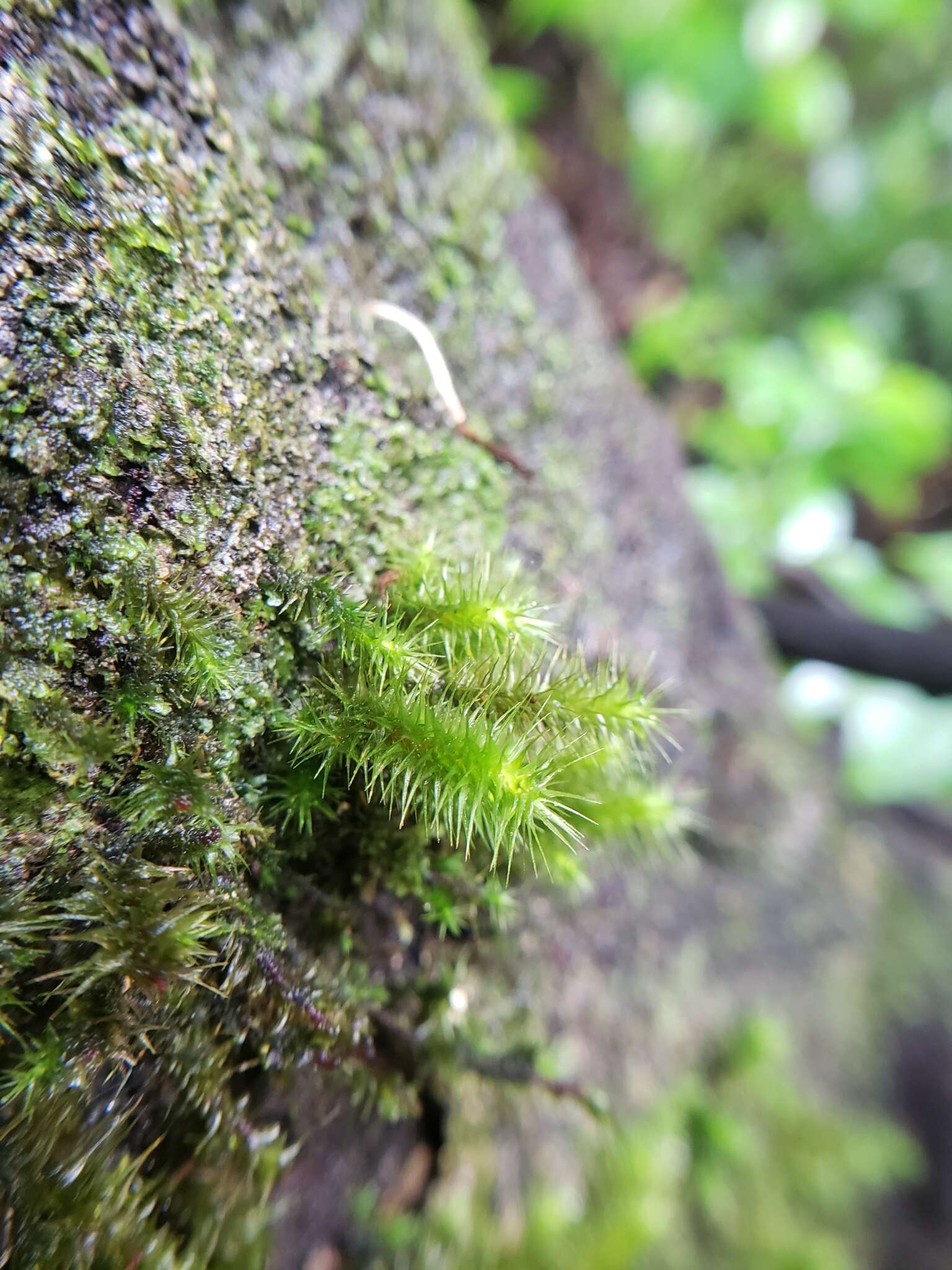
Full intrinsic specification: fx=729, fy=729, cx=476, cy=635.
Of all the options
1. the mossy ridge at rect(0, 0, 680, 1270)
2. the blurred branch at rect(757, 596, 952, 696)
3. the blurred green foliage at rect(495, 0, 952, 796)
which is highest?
the blurred green foliage at rect(495, 0, 952, 796)

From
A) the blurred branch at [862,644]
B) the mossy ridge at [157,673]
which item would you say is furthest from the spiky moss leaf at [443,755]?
the blurred branch at [862,644]

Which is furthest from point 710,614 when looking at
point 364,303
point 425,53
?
point 425,53

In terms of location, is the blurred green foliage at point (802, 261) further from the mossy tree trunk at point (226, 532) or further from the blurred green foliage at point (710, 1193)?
the mossy tree trunk at point (226, 532)

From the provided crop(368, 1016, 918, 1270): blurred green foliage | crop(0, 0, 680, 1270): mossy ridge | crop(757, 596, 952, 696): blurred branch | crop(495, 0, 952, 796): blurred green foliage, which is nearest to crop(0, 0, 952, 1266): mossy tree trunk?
crop(0, 0, 680, 1270): mossy ridge

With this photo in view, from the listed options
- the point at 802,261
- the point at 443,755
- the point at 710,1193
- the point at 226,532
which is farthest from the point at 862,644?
the point at 802,261

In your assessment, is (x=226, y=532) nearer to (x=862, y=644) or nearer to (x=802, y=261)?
(x=862, y=644)

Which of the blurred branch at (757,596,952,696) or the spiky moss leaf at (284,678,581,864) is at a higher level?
the blurred branch at (757,596,952,696)

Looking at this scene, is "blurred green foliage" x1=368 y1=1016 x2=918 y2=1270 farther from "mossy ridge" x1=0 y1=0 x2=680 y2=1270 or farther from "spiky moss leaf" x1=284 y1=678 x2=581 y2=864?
"spiky moss leaf" x1=284 y1=678 x2=581 y2=864
